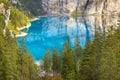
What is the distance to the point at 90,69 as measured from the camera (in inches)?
2916

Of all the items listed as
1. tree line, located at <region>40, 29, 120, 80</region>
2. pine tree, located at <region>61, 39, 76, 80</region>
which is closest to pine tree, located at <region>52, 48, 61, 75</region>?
tree line, located at <region>40, 29, 120, 80</region>

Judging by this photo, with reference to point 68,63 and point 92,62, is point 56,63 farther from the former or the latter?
point 92,62

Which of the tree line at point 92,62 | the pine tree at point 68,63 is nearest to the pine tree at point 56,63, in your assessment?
the tree line at point 92,62

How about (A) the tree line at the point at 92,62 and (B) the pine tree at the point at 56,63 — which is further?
(B) the pine tree at the point at 56,63

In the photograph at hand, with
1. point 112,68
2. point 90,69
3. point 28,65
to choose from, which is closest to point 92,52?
point 90,69

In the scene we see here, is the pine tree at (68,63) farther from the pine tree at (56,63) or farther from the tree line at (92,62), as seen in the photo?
the pine tree at (56,63)

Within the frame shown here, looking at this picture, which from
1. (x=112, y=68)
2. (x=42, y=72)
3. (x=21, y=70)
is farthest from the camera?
(x=42, y=72)

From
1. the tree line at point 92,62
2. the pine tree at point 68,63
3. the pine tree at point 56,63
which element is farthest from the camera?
the pine tree at point 56,63

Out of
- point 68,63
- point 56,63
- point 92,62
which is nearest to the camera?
point 92,62

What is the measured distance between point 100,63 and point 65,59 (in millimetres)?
15705

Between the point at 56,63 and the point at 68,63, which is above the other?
the point at 68,63

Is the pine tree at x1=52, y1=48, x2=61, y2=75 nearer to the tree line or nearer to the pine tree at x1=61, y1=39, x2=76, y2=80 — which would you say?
the tree line

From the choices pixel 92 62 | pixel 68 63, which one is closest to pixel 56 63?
pixel 68 63

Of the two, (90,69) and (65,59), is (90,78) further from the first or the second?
(65,59)
